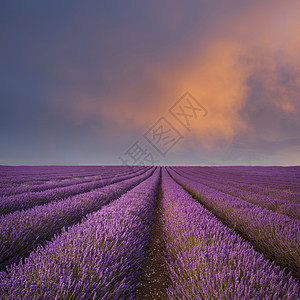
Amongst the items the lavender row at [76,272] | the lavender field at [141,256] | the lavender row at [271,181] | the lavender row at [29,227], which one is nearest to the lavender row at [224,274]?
the lavender field at [141,256]

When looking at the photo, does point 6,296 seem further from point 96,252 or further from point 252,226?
point 252,226

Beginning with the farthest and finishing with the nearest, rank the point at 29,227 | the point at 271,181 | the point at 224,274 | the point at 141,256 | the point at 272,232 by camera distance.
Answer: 1. the point at 271,181
2. the point at 272,232
3. the point at 29,227
4. the point at 141,256
5. the point at 224,274

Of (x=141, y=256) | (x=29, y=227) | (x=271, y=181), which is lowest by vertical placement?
(x=271, y=181)

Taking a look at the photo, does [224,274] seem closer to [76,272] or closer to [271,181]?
[76,272]

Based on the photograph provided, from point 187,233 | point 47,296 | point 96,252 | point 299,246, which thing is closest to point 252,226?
point 299,246

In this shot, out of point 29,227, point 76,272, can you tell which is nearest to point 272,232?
point 76,272

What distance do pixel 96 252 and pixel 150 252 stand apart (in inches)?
57.6

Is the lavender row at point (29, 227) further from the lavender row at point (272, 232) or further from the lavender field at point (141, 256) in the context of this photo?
the lavender row at point (272, 232)

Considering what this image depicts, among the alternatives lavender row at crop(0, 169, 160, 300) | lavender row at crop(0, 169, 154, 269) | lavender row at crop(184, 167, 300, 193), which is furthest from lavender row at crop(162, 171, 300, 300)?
lavender row at crop(184, 167, 300, 193)

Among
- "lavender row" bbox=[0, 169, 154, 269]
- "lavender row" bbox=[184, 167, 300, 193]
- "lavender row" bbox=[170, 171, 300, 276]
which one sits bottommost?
"lavender row" bbox=[184, 167, 300, 193]

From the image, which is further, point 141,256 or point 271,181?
point 271,181

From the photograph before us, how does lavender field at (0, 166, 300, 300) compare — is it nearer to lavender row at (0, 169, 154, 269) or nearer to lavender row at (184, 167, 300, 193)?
lavender row at (0, 169, 154, 269)

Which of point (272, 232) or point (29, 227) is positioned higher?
point (29, 227)

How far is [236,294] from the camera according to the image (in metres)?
1.14
